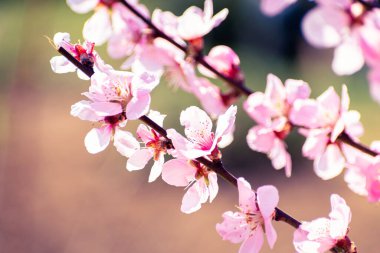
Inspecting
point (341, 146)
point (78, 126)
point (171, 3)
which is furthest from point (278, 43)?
point (341, 146)

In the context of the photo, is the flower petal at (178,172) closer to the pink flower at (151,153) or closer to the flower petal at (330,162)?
the pink flower at (151,153)

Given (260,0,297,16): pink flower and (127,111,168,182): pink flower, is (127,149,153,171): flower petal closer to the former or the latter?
(127,111,168,182): pink flower

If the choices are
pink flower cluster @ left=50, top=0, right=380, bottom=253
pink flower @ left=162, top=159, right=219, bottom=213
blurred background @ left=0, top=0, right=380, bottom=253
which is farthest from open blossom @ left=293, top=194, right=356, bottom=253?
blurred background @ left=0, top=0, right=380, bottom=253

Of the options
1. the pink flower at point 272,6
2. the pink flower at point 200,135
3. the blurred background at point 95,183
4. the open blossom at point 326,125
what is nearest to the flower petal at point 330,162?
the open blossom at point 326,125

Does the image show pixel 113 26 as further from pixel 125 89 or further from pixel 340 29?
pixel 340 29

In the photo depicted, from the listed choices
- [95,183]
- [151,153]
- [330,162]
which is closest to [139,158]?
[151,153]

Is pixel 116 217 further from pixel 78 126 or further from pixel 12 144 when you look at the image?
pixel 78 126

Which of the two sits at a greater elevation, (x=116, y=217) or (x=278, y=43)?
(x=116, y=217)
